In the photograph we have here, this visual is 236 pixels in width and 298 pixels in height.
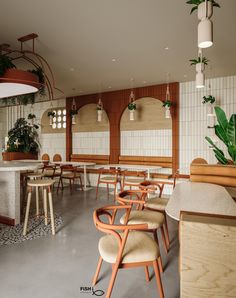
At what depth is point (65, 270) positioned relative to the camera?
2.47 meters

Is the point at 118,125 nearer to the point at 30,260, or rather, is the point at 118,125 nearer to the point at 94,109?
the point at 94,109

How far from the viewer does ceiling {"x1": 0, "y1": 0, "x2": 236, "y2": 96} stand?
124 inches

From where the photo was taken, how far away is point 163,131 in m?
7.18

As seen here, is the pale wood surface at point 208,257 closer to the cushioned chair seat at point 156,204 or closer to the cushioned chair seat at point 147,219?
the cushioned chair seat at point 147,219

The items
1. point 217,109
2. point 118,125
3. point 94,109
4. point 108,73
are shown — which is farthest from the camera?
point 94,109

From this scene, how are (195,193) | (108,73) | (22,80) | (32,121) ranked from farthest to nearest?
(32,121)
(108,73)
(22,80)
(195,193)

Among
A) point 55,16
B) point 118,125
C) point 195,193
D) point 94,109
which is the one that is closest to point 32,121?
point 94,109

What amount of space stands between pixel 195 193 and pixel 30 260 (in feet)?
6.68

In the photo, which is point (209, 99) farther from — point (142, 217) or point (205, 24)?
point (142, 217)

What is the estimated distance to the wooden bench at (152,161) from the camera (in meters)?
6.99

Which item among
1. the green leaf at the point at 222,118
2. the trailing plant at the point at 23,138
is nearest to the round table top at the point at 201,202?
the green leaf at the point at 222,118

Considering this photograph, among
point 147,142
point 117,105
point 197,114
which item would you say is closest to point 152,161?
point 147,142

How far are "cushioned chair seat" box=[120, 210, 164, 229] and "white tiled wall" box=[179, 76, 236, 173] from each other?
4274mm

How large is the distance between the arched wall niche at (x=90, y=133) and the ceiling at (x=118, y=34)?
249 centimetres
